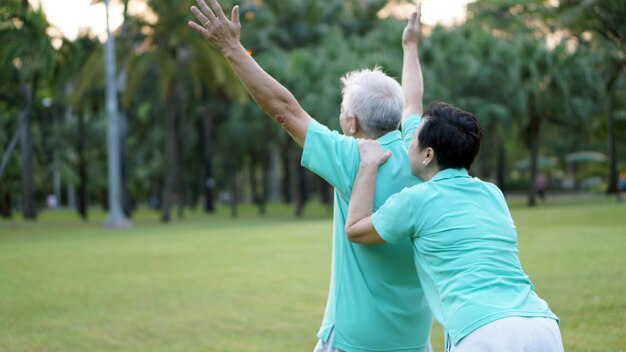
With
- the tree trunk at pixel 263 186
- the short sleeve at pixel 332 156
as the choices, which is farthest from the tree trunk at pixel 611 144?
the short sleeve at pixel 332 156

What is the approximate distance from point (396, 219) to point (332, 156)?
0.44 m

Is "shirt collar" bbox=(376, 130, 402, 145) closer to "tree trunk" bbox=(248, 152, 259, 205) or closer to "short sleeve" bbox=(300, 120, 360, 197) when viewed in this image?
"short sleeve" bbox=(300, 120, 360, 197)

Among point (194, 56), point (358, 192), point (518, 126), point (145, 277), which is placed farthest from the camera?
point (518, 126)

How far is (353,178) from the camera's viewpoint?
348 cm

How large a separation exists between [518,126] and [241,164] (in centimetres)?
1998

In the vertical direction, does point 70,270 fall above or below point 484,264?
below

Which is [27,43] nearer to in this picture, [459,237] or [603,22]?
[603,22]

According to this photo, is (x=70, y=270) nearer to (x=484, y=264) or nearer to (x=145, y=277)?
(x=145, y=277)

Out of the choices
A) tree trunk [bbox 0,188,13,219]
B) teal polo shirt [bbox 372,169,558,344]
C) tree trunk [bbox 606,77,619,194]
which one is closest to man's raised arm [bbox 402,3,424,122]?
teal polo shirt [bbox 372,169,558,344]

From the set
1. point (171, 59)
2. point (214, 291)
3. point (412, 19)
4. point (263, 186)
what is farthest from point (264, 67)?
point (412, 19)

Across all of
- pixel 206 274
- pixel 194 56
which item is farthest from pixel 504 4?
pixel 206 274

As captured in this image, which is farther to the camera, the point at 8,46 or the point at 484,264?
the point at 8,46

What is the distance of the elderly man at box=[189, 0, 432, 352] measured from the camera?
3.45 meters

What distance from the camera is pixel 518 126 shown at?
41719 mm
